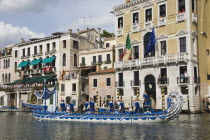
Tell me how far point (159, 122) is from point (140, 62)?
15.3 meters

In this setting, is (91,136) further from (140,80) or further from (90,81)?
(90,81)

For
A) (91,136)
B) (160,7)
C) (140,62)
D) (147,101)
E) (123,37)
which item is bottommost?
(91,136)

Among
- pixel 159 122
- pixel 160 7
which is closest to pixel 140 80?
pixel 160 7

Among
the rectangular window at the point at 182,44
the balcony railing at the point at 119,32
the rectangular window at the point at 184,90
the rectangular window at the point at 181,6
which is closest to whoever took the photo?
the rectangular window at the point at 184,90

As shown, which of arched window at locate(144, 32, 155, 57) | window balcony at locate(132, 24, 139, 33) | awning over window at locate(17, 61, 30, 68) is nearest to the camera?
arched window at locate(144, 32, 155, 57)

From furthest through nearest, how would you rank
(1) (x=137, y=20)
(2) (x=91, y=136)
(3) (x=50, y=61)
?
(3) (x=50, y=61) < (1) (x=137, y=20) < (2) (x=91, y=136)

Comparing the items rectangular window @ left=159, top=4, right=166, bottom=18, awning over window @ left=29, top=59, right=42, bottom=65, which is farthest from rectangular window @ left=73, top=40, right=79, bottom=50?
rectangular window @ left=159, top=4, right=166, bottom=18

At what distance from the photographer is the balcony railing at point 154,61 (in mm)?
34700

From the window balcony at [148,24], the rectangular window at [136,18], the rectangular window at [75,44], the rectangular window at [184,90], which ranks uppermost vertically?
the rectangular window at [136,18]

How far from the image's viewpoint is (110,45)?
2025 inches

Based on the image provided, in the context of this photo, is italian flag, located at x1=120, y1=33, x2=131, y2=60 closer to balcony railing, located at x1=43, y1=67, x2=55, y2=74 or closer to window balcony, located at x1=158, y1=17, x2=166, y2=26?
window balcony, located at x1=158, y1=17, x2=166, y2=26

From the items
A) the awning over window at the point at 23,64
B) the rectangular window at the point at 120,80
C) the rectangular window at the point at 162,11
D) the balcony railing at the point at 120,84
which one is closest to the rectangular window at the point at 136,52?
the rectangular window at the point at 120,80

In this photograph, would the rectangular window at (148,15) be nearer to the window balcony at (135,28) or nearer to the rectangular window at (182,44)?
the window balcony at (135,28)

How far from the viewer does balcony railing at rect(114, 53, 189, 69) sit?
34.7 metres
